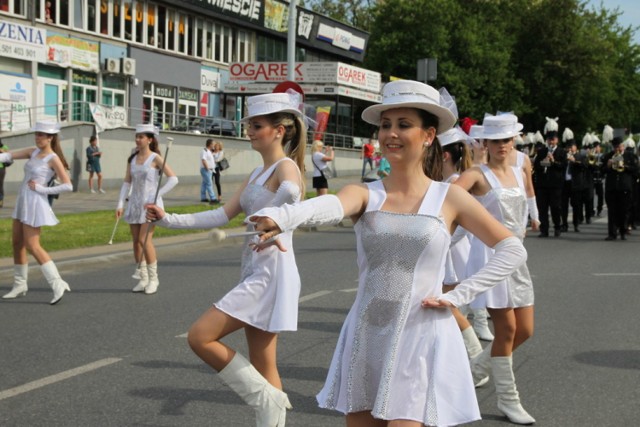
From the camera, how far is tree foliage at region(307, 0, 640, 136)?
191ft

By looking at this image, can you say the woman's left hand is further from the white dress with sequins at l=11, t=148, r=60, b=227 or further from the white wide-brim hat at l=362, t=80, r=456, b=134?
the white dress with sequins at l=11, t=148, r=60, b=227

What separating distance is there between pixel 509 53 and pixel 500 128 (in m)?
56.3

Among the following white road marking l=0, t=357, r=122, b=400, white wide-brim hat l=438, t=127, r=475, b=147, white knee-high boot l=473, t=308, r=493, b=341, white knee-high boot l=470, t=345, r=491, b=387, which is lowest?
white road marking l=0, t=357, r=122, b=400

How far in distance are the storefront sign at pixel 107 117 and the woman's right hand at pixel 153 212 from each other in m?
25.3

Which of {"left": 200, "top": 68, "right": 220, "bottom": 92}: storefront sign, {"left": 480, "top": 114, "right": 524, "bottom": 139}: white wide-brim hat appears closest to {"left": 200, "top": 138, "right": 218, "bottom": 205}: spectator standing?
{"left": 480, "top": 114, "right": 524, "bottom": 139}: white wide-brim hat

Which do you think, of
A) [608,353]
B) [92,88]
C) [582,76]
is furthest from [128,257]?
[582,76]

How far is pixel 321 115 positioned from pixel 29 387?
38.2m

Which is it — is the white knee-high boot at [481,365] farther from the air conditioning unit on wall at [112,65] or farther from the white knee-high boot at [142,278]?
the air conditioning unit on wall at [112,65]

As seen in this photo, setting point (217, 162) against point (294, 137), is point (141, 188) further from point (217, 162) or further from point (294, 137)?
point (217, 162)

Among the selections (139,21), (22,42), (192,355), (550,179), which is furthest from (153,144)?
(139,21)

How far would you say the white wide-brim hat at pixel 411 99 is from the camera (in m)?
3.41

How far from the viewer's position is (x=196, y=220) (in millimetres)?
4621

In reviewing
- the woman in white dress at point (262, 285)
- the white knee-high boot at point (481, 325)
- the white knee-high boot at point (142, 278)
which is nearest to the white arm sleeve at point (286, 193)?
the woman in white dress at point (262, 285)

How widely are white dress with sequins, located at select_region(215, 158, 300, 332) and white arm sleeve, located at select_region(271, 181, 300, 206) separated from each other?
20 centimetres
